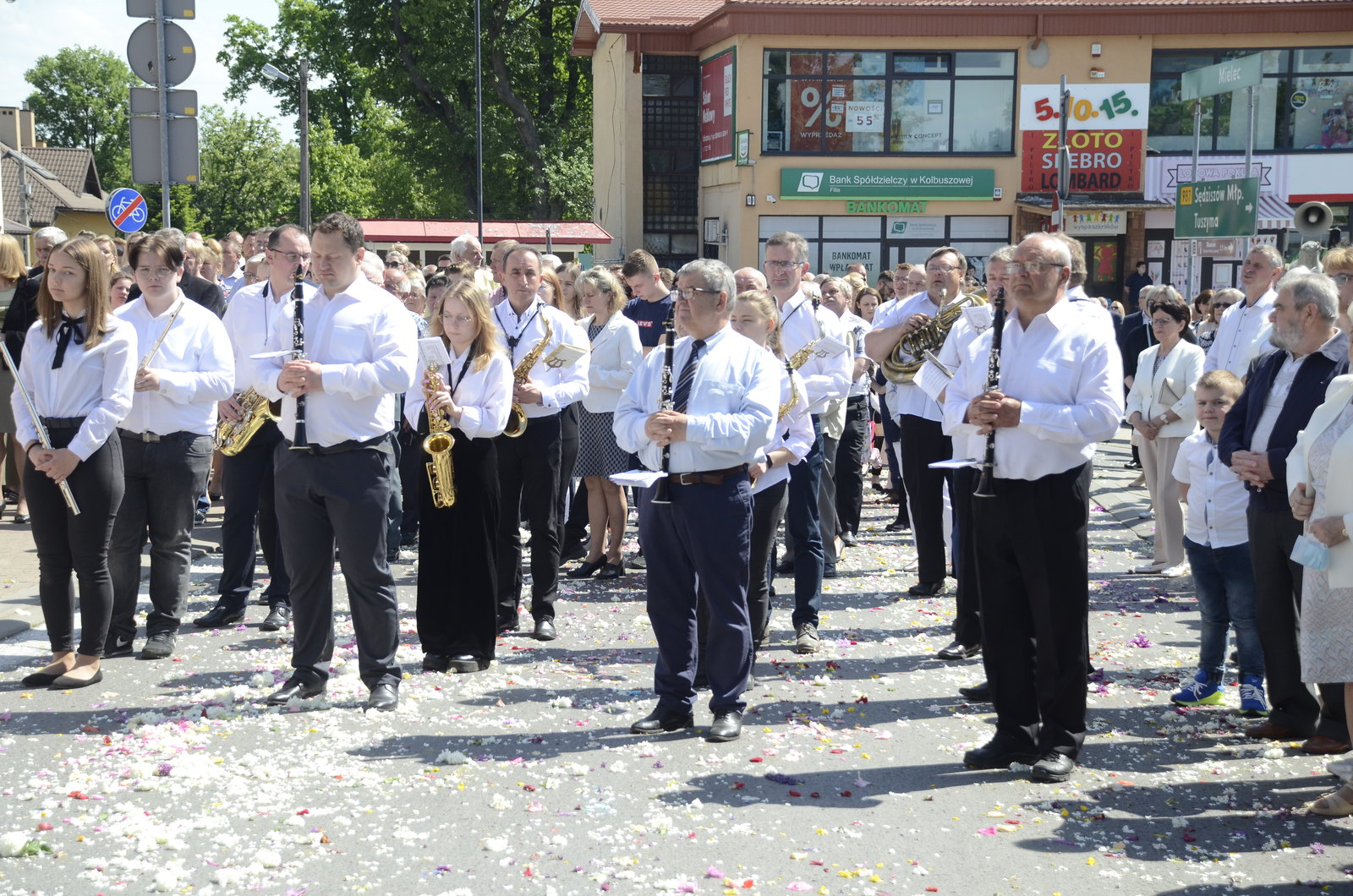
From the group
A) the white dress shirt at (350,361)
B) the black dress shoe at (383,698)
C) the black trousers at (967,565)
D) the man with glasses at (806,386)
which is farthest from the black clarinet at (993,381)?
the black dress shoe at (383,698)

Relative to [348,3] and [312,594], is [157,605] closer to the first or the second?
[312,594]

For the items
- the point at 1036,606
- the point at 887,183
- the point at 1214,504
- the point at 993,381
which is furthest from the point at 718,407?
the point at 887,183

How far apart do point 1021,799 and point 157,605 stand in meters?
4.86

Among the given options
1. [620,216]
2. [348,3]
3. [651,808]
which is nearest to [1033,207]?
[620,216]

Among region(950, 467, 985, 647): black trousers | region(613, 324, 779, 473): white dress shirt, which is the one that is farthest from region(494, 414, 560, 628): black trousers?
region(950, 467, 985, 647): black trousers

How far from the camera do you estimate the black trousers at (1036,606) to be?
580 centimetres

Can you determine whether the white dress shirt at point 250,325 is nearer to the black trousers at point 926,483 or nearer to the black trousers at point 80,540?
the black trousers at point 80,540

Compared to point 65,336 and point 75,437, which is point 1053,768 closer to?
point 75,437

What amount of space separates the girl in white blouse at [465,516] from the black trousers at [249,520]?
4.39ft

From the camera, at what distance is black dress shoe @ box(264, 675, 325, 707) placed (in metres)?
6.78

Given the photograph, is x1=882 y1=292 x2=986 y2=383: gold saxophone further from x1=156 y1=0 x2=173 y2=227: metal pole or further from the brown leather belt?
x1=156 y1=0 x2=173 y2=227: metal pole

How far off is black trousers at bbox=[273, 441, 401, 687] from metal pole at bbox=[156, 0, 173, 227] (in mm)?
5650

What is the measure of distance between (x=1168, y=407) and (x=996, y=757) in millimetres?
5186

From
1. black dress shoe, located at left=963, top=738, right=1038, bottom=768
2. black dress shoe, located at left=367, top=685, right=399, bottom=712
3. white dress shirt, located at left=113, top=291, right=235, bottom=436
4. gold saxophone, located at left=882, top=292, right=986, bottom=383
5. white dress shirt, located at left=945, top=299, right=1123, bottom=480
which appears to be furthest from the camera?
gold saxophone, located at left=882, top=292, right=986, bottom=383
